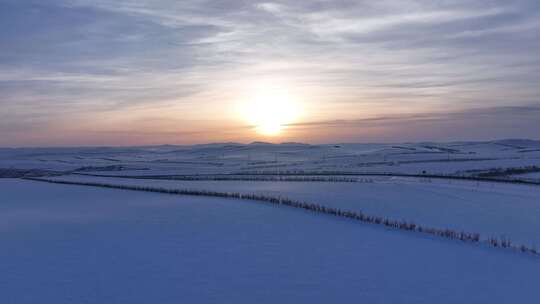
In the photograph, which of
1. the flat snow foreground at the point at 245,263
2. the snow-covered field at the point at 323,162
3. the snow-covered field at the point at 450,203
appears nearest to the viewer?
the flat snow foreground at the point at 245,263

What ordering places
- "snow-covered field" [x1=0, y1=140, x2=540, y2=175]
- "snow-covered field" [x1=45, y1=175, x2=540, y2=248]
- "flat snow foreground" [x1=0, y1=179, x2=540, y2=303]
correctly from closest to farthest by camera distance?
1. "flat snow foreground" [x1=0, y1=179, x2=540, y2=303]
2. "snow-covered field" [x1=45, y1=175, x2=540, y2=248]
3. "snow-covered field" [x1=0, y1=140, x2=540, y2=175]

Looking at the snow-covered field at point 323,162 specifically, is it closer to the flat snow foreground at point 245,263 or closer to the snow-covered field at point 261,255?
the snow-covered field at point 261,255

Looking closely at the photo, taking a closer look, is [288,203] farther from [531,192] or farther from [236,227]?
[531,192]

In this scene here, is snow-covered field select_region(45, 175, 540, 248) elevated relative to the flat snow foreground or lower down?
elevated

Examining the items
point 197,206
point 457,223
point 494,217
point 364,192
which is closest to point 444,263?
point 457,223

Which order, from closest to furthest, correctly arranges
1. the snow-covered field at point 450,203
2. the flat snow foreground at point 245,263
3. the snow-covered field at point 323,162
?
the flat snow foreground at point 245,263, the snow-covered field at point 450,203, the snow-covered field at point 323,162

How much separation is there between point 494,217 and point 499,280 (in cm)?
795

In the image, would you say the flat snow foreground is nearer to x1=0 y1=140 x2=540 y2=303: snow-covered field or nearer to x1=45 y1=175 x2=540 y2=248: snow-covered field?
x1=0 y1=140 x2=540 y2=303: snow-covered field

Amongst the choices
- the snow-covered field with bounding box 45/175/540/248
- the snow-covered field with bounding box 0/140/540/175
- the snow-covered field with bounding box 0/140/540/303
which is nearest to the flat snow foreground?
the snow-covered field with bounding box 0/140/540/303

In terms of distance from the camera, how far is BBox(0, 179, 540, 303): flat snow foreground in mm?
8438

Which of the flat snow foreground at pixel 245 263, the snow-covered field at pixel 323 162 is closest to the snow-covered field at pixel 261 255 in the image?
the flat snow foreground at pixel 245 263

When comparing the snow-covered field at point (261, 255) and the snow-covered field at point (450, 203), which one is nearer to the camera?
the snow-covered field at point (261, 255)

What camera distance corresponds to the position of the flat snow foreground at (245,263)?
8.44m

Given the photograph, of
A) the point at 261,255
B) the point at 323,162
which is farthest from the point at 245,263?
the point at 323,162
